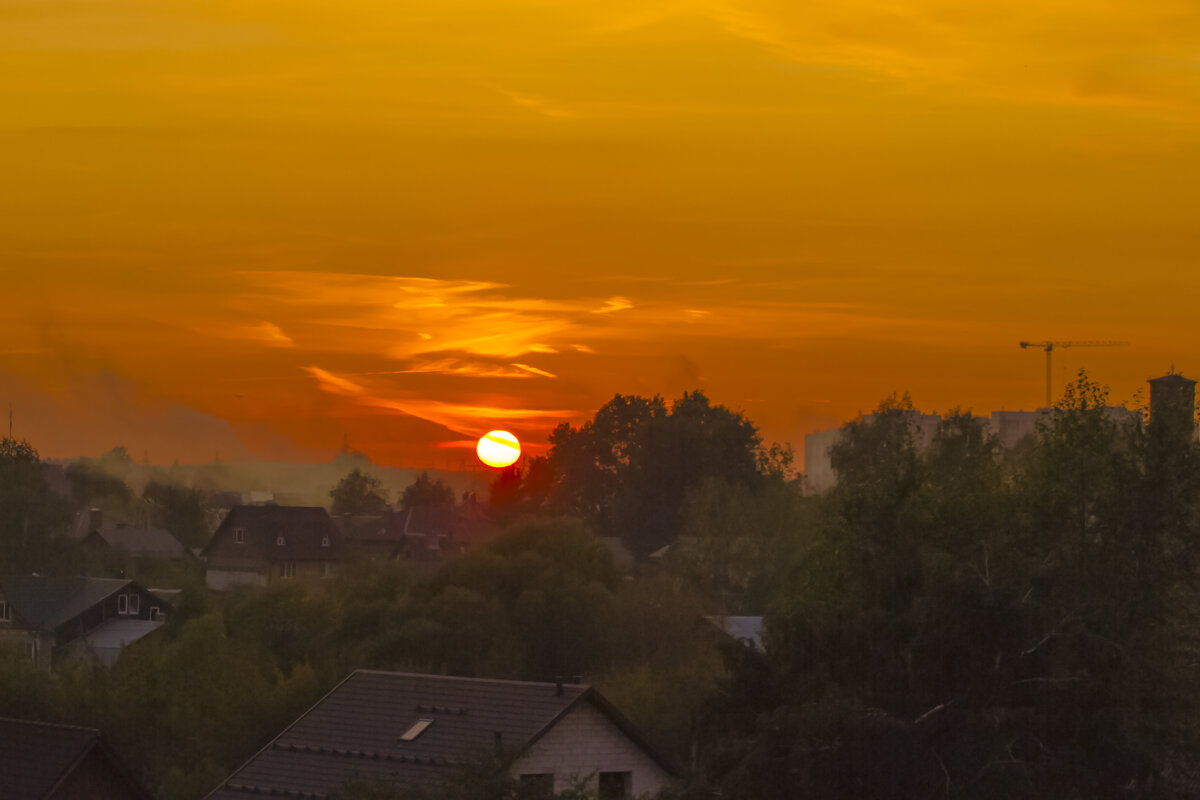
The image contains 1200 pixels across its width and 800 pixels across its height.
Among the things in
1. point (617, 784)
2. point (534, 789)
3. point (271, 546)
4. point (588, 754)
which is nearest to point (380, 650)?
point (617, 784)

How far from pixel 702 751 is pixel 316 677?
17.6 metres

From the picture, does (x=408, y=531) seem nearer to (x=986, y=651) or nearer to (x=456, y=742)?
(x=456, y=742)

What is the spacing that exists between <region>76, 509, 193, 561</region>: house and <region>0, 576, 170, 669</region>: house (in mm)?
36629

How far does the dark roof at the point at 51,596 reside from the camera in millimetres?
82438

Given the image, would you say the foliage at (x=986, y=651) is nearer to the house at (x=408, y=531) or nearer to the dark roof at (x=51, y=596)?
the dark roof at (x=51, y=596)

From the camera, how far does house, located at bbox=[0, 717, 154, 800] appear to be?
102 ft

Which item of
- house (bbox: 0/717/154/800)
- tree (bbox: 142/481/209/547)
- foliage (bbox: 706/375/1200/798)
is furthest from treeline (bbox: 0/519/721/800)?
tree (bbox: 142/481/209/547)

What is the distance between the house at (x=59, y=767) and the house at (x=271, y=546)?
3269 inches

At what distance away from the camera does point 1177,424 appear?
1599 inches

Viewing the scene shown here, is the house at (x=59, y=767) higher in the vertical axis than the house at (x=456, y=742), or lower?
higher

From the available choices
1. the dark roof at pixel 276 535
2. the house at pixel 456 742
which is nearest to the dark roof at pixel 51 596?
the dark roof at pixel 276 535

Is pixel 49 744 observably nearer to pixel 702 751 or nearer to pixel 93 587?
pixel 702 751

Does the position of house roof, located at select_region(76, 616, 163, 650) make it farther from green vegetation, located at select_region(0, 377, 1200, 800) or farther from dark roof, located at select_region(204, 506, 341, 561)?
dark roof, located at select_region(204, 506, 341, 561)

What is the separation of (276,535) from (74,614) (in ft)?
116
